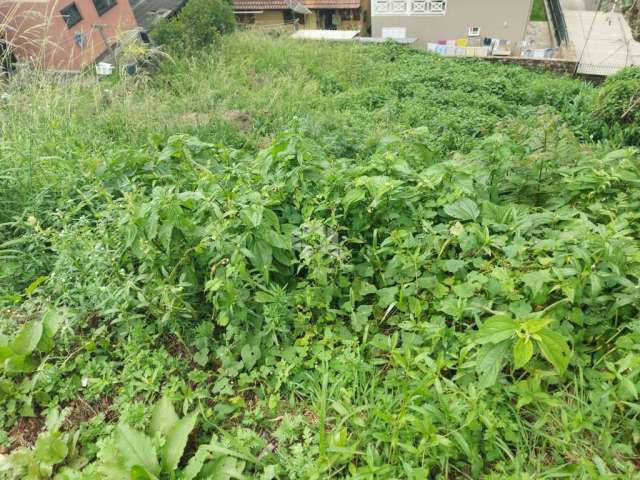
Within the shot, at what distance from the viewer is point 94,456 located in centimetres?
170

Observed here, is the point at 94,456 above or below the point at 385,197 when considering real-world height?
below

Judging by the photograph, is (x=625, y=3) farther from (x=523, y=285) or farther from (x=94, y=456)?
(x=94, y=456)

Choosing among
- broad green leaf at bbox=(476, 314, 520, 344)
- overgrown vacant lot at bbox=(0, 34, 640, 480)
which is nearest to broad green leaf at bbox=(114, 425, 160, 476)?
overgrown vacant lot at bbox=(0, 34, 640, 480)

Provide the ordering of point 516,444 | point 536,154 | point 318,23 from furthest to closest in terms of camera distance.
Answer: point 318,23 → point 536,154 → point 516,444

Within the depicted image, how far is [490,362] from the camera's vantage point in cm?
159

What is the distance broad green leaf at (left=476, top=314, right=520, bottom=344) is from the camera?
154 centimetres

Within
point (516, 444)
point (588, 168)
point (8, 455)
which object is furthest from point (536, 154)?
point (8, 455)

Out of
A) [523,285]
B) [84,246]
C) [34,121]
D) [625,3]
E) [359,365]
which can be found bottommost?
[359,365]

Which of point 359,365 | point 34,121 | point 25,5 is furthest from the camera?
point 25,5

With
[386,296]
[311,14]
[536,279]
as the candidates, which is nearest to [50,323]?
[386,296]

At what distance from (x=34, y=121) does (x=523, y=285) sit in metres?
4.00

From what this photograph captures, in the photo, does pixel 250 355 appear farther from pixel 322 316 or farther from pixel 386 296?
pixel 386 296

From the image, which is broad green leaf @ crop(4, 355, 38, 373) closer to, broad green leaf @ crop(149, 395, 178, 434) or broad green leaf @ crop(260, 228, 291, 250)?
broad green leaf @ crop(149, 395, 178, 434)

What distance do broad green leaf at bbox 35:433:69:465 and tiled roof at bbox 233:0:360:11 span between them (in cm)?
2404
